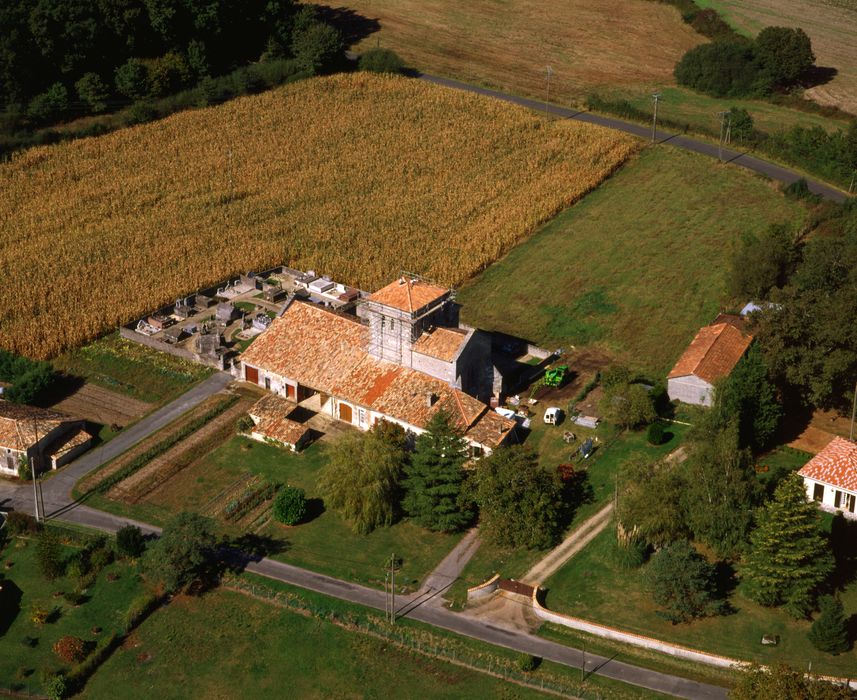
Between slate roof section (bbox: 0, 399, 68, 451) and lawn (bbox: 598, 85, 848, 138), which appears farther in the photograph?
lawn (bbox: 598, 85, 848, 138)

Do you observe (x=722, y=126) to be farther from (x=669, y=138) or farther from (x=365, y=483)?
(x=365, y=483)

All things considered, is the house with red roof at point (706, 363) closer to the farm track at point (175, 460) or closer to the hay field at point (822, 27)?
the farm track at point (175, 460)

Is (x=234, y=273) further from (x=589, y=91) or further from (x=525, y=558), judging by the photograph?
(x=589, y=91)

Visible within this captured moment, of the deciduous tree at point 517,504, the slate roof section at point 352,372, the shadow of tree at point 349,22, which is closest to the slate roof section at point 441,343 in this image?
the slate roof section at point 352,372

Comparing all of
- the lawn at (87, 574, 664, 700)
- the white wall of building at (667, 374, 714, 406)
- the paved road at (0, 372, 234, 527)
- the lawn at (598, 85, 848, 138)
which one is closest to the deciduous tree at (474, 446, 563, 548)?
the lawn at (87, 574, 664, 700)

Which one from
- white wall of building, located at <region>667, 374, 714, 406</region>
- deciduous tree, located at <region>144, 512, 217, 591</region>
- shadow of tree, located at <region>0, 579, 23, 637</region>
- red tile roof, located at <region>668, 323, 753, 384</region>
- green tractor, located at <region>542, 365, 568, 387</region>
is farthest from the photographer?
green tractor, located at <region>542, 365, 568, 387</region>

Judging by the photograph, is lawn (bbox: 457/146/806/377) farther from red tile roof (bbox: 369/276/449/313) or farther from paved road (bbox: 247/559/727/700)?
paved road (bbox: 247/559/727/700)

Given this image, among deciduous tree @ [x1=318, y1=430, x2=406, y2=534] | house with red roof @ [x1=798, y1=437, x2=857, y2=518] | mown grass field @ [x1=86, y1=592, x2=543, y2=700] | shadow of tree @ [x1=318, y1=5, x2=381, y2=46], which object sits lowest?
mown grass field @ [x1=86, y1=592, x2=543, y2=700]
